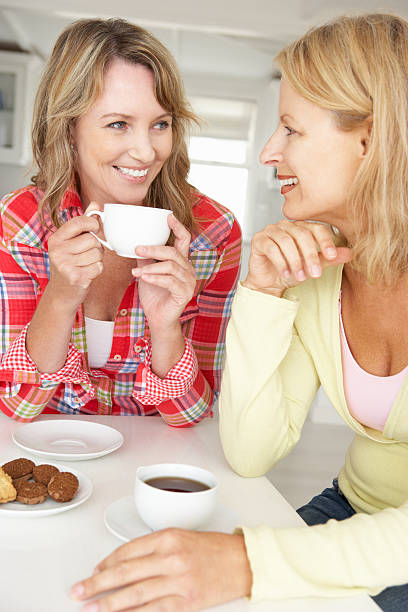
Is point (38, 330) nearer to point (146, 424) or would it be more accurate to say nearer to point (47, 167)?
point (146, 424)

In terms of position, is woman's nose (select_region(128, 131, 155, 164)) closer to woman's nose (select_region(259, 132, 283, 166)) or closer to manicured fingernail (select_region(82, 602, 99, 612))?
woman's nose (select_region(259, 132, 283, 166))

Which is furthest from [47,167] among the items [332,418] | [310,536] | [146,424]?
[332,418]

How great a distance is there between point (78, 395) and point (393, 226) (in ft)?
2.25

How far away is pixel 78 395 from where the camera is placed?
1345mm

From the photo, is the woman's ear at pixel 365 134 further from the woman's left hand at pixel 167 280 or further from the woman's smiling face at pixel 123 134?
the woman's smiling face at pixel 123 134

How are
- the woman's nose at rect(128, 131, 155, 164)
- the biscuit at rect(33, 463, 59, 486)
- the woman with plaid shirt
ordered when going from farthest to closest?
the woman's nose at rect(128, 131, 155, 164) → the woman with plaid shirt → the biscuit at rect(33, 463, 59, 486)

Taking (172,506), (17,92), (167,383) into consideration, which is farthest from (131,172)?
(17,92)

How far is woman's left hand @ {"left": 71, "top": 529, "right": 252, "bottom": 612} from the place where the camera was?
2.20 ft

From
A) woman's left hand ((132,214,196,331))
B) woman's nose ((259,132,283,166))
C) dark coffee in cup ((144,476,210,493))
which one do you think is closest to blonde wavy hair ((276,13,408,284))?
woman's nose ((259,132,283,166))

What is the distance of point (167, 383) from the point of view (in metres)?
1.28

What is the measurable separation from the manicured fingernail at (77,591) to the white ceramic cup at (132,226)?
1.88 ft

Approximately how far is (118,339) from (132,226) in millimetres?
400

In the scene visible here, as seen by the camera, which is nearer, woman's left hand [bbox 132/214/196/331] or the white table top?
the white table top

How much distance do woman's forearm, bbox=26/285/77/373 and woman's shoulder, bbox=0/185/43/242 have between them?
235 millimetres
